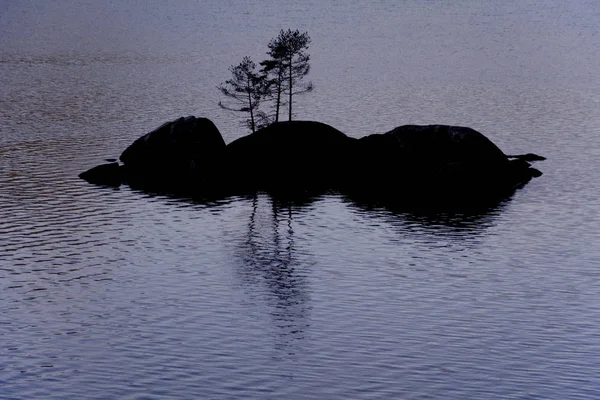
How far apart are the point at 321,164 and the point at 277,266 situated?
3240cm

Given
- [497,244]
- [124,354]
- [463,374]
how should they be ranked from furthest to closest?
[497,244] < [124,354] < [463,374]

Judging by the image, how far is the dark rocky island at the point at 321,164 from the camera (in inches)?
3169

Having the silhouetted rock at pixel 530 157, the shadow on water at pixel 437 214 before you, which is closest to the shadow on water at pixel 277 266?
the shadow on water at pixel 437 214

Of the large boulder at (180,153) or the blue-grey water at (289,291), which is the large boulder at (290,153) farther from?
the blue-grey water at (289,291)

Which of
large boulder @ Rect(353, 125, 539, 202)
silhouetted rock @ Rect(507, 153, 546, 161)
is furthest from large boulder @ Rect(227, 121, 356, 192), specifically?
silhouetted rock @ Rect(507, 153, 546, 161)

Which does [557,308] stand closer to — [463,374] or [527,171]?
[463,374]

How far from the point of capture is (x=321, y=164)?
88250 mm

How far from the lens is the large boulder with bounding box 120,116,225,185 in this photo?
84938 mm

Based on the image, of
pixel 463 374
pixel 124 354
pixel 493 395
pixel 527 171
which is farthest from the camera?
pixel 527 171

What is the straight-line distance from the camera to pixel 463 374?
37719 millimetres

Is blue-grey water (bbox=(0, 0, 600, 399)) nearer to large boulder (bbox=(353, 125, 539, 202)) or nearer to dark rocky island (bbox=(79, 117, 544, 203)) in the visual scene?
dark rocky island (bbox=(79, 117, 544, 203))

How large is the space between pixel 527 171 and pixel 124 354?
5225 centimetres

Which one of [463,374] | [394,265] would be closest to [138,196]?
[394,265]

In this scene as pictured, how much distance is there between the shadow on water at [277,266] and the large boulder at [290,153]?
32.2 feet
